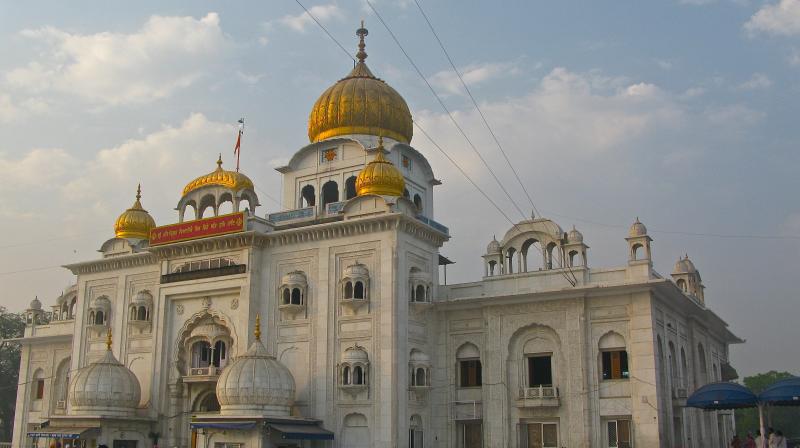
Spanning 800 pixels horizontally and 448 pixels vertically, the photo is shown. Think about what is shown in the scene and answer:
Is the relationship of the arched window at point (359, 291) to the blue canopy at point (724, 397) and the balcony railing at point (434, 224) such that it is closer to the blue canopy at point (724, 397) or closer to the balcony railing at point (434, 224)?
the balcony railing at point (434, 224)

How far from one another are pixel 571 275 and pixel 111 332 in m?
17.5

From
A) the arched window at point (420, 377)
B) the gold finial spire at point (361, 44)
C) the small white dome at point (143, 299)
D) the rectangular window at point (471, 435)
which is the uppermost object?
the gold finial spire at point (361, 44)

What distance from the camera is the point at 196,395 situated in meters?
29.4

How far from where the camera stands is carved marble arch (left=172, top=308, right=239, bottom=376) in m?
29.2

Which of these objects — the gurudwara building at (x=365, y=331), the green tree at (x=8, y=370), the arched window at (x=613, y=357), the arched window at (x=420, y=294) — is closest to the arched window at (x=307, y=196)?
the gurudwara building at (x=365, y=331)

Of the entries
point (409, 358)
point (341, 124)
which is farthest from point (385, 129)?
point (409, 358)

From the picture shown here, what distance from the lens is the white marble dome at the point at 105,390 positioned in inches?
1100

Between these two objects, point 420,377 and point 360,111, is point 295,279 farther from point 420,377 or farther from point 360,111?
point 360,111

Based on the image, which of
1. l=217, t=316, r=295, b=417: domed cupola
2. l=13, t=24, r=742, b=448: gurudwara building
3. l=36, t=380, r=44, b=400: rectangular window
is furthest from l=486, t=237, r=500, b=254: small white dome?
l=36, t=380, r=44, b=400: rectangular window

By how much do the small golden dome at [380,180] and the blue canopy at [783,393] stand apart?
12.9m

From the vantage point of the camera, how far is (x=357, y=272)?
26.9 m

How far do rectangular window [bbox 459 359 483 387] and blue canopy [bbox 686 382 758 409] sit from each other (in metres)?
7.01

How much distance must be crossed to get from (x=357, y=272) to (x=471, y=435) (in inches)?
256

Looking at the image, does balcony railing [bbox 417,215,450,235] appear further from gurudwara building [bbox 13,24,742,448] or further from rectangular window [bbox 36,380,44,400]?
rectangular window [bbox 36,380,44,400]
